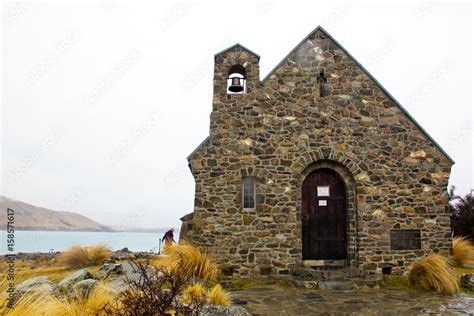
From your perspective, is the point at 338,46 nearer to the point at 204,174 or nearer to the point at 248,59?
the point at 248,59

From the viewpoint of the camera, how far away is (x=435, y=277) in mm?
8992

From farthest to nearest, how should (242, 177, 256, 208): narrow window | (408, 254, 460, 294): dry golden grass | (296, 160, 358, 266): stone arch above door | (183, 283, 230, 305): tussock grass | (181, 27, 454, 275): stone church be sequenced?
(242, 177, 256, 208): narrow window, (296, 160, 358, 266): stone arch above door, (181, 27, 454, 275): stone church, (408, 254, 460, 294): dry golden grass, (183, 283, 230, 305): tussock grass

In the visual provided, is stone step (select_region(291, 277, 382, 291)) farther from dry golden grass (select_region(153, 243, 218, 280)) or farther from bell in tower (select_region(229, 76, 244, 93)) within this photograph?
bell in tower (select_region(229, 76, 244, 93))

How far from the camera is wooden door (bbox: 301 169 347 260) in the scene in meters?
11.0

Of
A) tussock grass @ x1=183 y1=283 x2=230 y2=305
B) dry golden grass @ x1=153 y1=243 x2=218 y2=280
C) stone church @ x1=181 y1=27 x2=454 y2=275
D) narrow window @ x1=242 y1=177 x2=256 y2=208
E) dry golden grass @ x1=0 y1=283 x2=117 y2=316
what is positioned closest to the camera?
dry golden grass @ x1=0 y1=283 x2=117 y2=316

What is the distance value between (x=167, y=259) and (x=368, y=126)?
23.3 ft

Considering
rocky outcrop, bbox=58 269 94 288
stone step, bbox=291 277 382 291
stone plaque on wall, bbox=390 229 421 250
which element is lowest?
stone step, bbox=291 277 382 291

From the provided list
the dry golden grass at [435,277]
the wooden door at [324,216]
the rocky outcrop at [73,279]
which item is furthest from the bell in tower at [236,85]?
the dry golden grass at [435,277]

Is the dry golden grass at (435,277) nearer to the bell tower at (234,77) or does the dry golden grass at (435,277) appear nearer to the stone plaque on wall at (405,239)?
the stone plaque on wall at (405,239)

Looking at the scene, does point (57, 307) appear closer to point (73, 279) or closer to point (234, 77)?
point (73, 279)

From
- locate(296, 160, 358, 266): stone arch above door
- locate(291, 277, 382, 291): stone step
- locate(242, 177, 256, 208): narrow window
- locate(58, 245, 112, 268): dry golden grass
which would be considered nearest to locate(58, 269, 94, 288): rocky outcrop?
locate(58, 245, 112, 268): dry golden grass

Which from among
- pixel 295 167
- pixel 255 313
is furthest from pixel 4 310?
pixel 295 167

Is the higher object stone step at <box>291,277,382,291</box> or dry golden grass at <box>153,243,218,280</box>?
dry golden grass at <box>153,243,218,280</box>

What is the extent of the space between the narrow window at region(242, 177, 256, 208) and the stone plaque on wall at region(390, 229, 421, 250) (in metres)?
4.23
